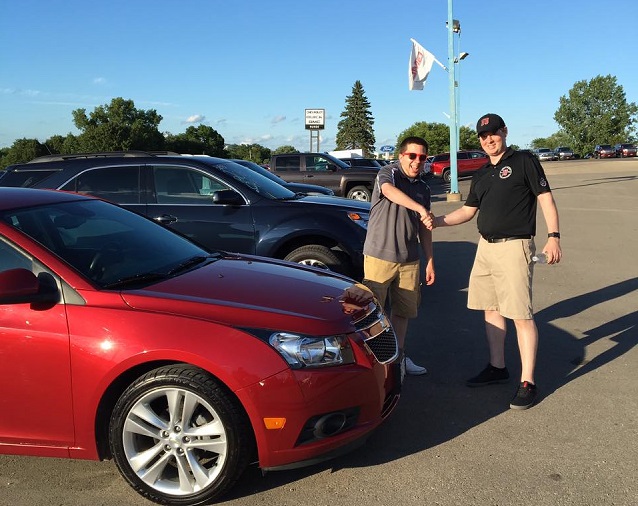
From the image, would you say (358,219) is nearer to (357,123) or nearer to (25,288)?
(25,288)

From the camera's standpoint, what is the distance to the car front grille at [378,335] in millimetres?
3020

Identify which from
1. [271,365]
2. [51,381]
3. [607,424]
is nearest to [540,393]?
[607,424]

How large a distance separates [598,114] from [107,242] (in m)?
106

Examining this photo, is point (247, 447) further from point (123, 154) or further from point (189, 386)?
point (123, 154)

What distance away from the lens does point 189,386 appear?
104 inches

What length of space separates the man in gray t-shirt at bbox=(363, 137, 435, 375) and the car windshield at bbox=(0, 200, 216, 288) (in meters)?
1.22

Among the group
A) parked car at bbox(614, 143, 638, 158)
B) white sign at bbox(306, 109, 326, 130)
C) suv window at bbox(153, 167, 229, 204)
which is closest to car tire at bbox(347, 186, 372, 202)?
suv window at bbox(153, 167, 229, 204)

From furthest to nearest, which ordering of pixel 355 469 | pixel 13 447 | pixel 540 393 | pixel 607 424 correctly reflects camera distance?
pixel 540 393
pixel 607 424
pixel 355 469
pixel 13 447

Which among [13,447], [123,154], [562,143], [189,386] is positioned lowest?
[13,447]

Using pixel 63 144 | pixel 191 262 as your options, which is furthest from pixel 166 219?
pixel 63 144

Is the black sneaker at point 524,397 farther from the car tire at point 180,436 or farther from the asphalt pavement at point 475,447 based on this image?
the car tire at point 180,436

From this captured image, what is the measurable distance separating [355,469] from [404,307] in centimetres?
148

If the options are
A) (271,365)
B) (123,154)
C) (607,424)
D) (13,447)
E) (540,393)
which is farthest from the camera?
(123,154)

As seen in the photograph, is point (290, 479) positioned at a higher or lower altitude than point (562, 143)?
lower
